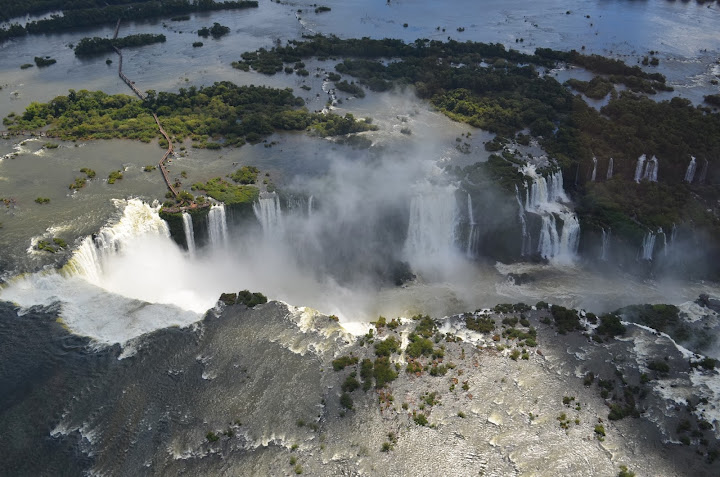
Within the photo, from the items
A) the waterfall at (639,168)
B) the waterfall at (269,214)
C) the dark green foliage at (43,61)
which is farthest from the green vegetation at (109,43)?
the waterfall at (639,168)

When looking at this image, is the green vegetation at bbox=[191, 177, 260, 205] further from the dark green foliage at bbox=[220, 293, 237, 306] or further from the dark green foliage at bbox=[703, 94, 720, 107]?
the dark green foliage at bbox=[703, 94, 720, 107]

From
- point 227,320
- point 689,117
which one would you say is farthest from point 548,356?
point 689,117

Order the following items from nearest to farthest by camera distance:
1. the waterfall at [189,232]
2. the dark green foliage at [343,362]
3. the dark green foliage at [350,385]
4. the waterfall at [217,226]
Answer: the dark green foliage at [350,385] → the dark green foliage at [343,362] → the waterfall at [189,232] → the waterfall at [217,226]

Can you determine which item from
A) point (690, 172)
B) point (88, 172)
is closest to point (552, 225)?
point (690, 172)

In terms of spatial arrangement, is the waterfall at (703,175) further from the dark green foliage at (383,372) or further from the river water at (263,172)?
the dark green foliage at (383,372)

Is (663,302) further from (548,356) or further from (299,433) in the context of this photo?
(299,433)

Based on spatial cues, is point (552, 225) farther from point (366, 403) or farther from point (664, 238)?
point (366, 403)

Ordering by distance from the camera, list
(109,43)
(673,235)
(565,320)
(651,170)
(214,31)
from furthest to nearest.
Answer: (214,31) → (109,43) → (651,170) → (673,235) → (565,320)
